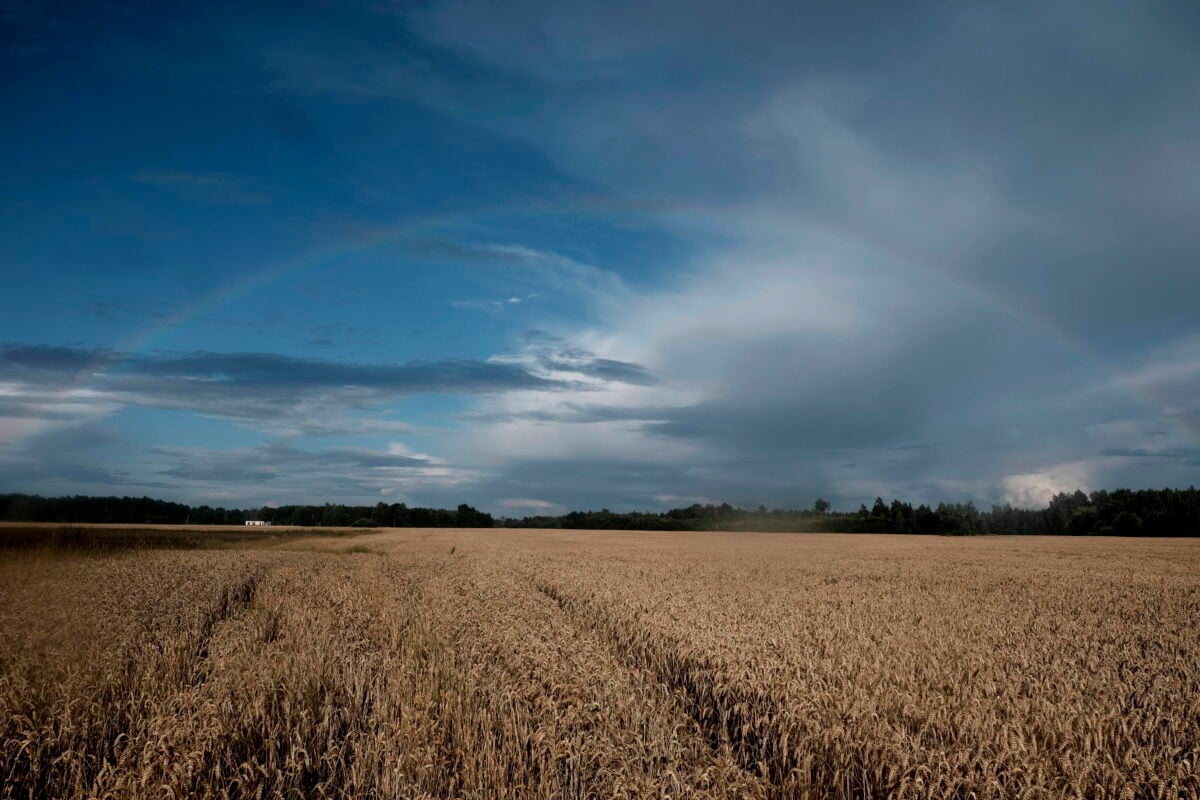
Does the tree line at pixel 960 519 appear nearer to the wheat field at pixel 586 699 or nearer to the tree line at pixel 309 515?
the tree line at pixel 309 515

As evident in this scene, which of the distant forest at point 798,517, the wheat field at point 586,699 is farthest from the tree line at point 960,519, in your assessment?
the wheat field at point 586,699

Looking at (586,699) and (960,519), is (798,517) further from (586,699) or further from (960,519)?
(586,699)

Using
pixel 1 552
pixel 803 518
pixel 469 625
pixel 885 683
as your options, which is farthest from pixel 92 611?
pixel 803 518

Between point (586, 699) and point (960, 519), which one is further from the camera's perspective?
point (960, 519)

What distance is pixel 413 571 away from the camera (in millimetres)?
22859

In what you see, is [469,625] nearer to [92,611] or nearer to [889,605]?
[92,611]

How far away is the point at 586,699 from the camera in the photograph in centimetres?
725

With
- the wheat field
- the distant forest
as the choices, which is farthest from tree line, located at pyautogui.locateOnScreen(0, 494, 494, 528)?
the wheat field

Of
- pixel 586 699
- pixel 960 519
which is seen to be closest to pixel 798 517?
pixel 960 519

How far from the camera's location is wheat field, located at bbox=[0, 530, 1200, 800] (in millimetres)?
5465

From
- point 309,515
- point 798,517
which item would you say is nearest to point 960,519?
point 798,517

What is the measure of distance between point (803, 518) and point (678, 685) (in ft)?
432

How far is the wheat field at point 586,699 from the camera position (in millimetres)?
5465

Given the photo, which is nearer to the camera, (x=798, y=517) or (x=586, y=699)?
(x=586, y=699)
